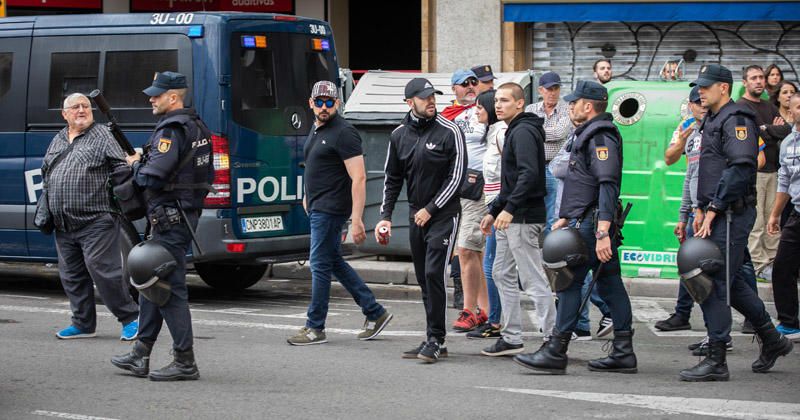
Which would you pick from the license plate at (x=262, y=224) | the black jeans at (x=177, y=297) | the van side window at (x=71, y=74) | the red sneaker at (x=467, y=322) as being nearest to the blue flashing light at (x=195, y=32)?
the van side window at (x=71, y=74)

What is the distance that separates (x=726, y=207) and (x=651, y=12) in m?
8.78

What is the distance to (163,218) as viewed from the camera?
7.66 meters

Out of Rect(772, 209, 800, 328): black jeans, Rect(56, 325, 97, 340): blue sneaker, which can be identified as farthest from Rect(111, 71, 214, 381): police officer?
Rect(772, 209, 800, 328): black jeans

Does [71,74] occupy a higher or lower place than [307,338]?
higher

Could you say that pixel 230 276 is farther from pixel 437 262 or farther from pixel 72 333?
pixel 437 262

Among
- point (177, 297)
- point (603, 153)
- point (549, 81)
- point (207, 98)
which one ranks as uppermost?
point (549, 81)

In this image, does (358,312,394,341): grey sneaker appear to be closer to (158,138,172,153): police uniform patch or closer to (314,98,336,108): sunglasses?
(314,98,336,108): sunglasses

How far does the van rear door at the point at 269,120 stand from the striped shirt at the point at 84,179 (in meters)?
1.78

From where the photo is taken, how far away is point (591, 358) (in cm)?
861

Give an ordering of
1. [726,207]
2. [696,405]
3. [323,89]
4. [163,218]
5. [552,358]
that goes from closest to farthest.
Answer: [696,405]
[163,218]
[726,207]
[552,358]
[323,89]

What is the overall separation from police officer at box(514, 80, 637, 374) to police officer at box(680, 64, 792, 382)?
51cm

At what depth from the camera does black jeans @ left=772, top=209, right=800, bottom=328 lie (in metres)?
9.26

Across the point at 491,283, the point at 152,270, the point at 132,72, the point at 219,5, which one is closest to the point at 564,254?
the point at 491,283

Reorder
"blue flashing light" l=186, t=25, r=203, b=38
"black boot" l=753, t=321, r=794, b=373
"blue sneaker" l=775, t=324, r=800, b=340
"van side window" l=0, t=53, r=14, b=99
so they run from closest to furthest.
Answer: "black boot" l=753, t=321, r=794, b=373
"blue sneaker" l=775, t=324, r=800, b=340
"blue flashing light" l=186, t=25, r=203, b=38
"van side window" l=0, t=53, r=14, b=99
